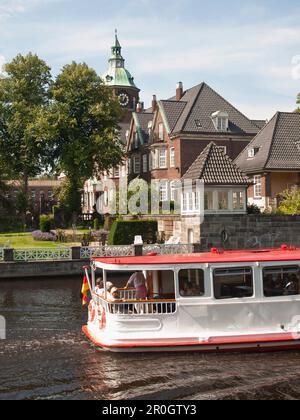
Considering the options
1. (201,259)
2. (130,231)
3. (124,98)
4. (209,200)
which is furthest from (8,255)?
(124,98)

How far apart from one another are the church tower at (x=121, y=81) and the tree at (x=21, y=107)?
2904 cm

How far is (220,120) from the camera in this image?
180ft

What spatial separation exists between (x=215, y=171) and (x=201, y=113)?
70.4 feet

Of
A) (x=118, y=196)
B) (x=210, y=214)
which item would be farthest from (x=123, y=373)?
(x=118, y=196)

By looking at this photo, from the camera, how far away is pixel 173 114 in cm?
5634

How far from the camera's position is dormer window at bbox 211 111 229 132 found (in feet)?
179

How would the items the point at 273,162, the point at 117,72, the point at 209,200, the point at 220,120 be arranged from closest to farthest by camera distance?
1. the point at 209,200
2. the point at 273,162
3. the point at 220,120
4. the point at 117,72

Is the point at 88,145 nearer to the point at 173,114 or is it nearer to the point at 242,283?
the point at 173,114

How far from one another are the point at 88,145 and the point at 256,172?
17.8 metres

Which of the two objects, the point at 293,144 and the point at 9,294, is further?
the point at 293,144

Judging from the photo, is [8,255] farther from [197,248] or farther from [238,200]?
[238,200]

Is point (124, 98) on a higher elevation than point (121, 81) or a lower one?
lower
